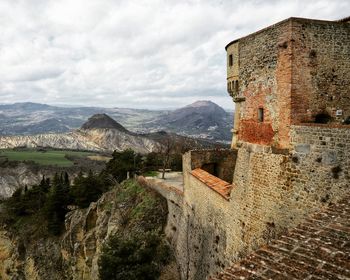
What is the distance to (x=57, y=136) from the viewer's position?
188m

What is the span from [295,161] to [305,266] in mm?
6276

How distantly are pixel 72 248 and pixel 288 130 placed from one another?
3023 cm

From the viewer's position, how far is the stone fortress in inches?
399

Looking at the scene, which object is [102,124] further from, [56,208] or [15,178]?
[56,208]


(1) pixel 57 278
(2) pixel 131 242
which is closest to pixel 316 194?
(2) pixel 131 242

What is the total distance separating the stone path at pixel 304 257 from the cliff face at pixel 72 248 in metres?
17.5

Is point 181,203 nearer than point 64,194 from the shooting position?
Yes

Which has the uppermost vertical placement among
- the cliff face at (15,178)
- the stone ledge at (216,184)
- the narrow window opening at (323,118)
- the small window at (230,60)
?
the small window at (230,60)

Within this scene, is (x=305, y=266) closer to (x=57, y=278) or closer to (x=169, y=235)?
(x=169, y=235)

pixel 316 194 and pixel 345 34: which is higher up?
pixel 345 34

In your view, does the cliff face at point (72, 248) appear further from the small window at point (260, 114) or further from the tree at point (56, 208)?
the small window at point (260, 114)

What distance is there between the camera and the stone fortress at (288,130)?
1012cm

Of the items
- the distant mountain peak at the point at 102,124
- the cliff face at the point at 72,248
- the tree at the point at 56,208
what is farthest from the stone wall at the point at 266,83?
the distant mountain peak at the point at 102,124

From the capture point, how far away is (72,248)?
117 ft
